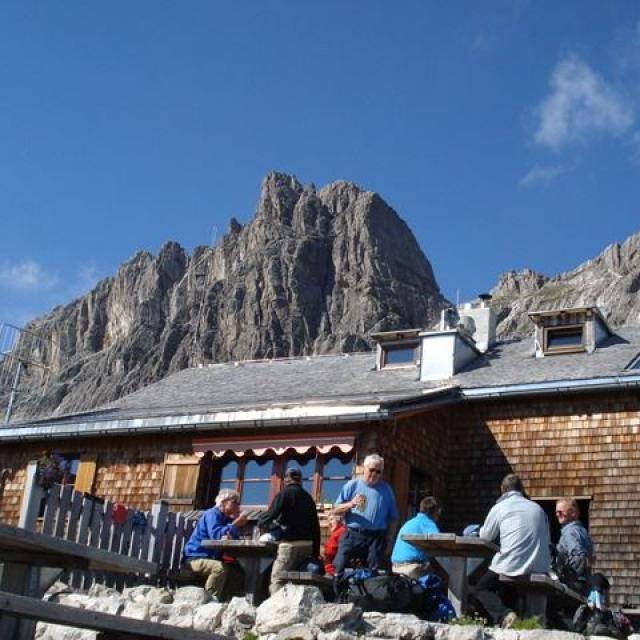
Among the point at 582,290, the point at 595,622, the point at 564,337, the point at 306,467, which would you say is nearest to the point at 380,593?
the point at 595,622

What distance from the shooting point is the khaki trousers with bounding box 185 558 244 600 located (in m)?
11.8

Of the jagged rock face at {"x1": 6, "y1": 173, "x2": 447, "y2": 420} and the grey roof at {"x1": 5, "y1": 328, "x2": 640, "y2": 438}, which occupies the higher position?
the jagged rock face at {"x1": 6, "y1": 173, "x2": 447, "y2": 420}

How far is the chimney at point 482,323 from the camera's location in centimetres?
2350

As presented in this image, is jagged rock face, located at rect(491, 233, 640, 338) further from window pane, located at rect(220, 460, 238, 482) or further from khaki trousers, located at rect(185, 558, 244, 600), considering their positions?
khaki trousers, located at rect(185, 558, 244, 600)

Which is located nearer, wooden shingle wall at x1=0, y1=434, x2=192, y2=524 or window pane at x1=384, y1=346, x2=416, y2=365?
wooden shingle wall at x1=0, y1=434, x2=192, y2=524

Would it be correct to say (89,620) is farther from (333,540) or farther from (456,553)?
(333,540)

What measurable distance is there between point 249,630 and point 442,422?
10.7m

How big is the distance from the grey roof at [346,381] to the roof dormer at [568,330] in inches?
9.3

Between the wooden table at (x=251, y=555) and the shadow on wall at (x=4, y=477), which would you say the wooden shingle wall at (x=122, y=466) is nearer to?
the shadow on wall at (x=4, y=477)

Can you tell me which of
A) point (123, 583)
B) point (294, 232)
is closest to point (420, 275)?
point (294, 232)

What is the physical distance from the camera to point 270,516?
11.3 meters

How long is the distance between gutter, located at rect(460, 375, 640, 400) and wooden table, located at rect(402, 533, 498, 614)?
27.6ft

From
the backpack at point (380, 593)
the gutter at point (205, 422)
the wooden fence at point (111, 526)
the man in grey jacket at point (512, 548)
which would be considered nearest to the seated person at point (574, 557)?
the man in grey jacket at point (512, 548)

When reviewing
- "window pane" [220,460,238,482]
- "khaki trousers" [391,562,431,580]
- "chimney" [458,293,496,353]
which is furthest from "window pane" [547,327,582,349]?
"khaki trousers" [391,562,431,580]
